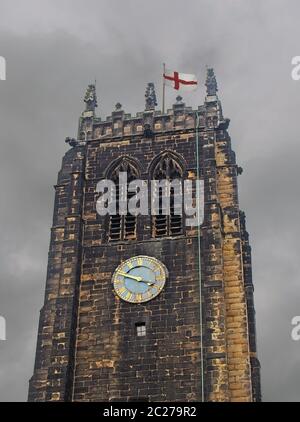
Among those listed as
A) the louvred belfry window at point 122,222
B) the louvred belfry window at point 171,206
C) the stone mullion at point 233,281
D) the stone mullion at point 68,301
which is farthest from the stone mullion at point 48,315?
the stone mullion at point 233,281

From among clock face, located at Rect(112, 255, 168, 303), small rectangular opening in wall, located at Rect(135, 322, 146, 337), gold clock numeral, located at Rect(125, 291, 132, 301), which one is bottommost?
small rectangular opening in wall, located at Rect(135, 322, 146, 337)

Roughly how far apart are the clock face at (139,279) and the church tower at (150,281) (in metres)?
0.05

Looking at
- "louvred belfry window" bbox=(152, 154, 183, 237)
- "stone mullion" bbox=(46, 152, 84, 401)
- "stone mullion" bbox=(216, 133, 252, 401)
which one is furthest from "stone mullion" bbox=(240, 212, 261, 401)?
"stone mullion" bbox=(46, 152, 84, 401)

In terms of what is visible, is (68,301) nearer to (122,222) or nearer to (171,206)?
(122,222)

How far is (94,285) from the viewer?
34.8 metres

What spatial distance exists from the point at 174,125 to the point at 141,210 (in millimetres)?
5144

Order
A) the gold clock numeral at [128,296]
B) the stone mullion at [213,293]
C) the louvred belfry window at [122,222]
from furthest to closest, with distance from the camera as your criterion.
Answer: the louvred belfry window at [122,222] < the gold clock numeral at [128,296] < the stone mullion at [213,293]

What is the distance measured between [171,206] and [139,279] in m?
4.32

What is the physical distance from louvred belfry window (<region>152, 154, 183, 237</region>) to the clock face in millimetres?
1765

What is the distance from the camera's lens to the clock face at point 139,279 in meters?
33.9

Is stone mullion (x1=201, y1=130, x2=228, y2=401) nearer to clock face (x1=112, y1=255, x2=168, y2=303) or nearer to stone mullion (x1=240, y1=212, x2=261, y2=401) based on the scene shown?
clock face (x1=112, y1=255, x2=168, y2=303)

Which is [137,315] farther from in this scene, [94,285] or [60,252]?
[60,252]

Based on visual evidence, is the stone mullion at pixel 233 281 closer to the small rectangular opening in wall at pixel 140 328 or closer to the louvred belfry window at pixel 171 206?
the louvred belfry window at pixel 171 206

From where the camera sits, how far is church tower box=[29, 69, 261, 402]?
31859mm
